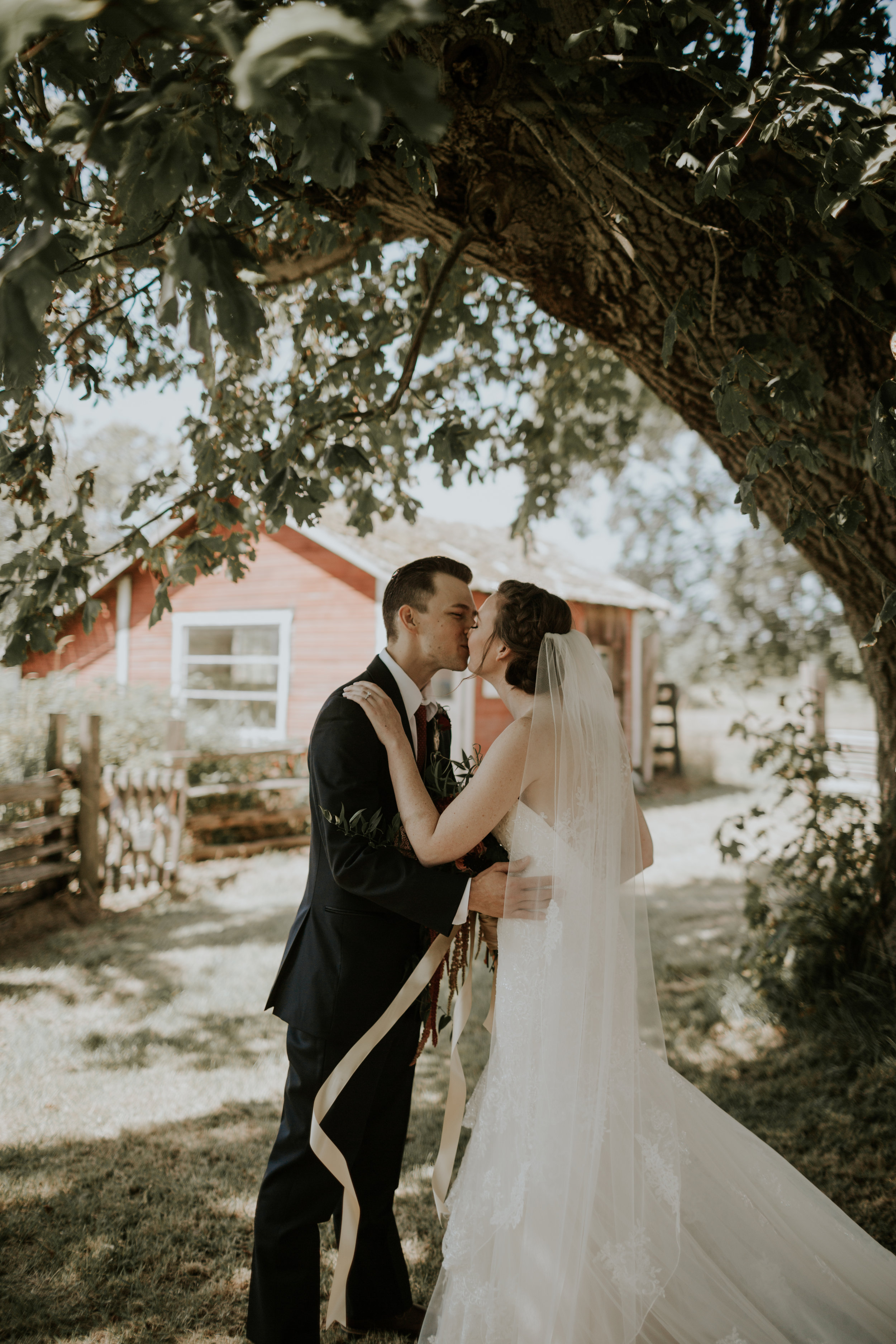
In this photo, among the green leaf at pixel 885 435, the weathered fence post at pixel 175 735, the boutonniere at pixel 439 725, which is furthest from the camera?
the weathered fence post at pixel 175 735

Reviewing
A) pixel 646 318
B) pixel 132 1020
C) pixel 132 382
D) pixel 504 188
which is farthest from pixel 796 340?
pixel 132 1020

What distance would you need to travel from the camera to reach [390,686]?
2.85m

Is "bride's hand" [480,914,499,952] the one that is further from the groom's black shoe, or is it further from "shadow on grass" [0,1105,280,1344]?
"shadow on grass" [0,1105,280,1344]

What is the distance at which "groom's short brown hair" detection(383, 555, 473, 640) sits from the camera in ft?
9.68

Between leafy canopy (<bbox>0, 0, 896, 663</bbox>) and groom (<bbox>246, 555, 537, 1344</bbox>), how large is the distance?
1125 millimetres

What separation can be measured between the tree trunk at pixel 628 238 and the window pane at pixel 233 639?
11207 millimetres

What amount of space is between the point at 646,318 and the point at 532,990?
2.76m

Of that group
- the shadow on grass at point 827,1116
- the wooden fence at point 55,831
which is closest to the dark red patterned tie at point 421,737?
the shadow on grass at point 827,1116

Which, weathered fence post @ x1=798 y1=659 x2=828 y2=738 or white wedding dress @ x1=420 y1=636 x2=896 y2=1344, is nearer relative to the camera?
white wedding dress @ x1=420 y1=636 x2=896 y2=1344

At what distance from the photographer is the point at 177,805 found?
28.7 feet

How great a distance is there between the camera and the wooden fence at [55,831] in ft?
23.0

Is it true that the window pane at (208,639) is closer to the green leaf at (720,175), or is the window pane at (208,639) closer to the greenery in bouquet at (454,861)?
the greenery in bouquet at (454,861)

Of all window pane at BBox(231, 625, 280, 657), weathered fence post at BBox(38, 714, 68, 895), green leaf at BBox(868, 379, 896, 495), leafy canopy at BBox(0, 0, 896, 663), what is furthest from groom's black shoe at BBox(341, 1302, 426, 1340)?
window pane at BBox(231, 625, 280, 657)

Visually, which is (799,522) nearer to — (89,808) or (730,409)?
(730,409)
